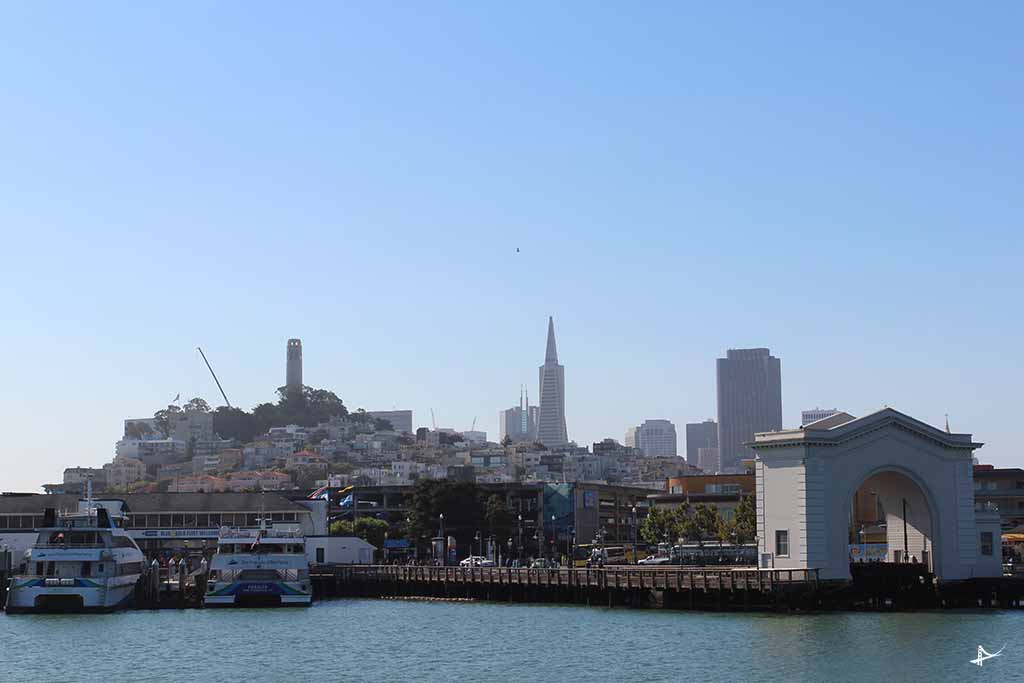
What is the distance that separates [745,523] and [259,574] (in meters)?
48.6

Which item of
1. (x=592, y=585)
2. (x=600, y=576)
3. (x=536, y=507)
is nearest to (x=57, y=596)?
(x=592, y=585)

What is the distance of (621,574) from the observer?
270 feet

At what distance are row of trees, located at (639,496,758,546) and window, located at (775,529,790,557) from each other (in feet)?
138

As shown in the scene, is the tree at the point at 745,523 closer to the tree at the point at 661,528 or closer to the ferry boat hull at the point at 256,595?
the tree at the point at 661,528

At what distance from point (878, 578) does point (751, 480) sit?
87.6m

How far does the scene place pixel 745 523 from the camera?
12088cm

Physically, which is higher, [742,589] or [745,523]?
[745,523]

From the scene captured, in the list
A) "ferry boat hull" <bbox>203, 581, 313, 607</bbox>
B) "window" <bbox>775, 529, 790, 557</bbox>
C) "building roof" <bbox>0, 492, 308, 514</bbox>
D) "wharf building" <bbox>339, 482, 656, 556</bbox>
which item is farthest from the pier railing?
"wharf building" <bbox>339, 482, 656, 556</bbox>

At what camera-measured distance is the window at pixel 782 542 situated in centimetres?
7512

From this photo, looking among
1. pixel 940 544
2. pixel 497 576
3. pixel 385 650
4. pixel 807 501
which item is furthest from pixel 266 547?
pixel 940 544

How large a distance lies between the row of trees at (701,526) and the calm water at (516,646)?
43339mm

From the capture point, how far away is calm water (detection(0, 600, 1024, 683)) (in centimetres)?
5359

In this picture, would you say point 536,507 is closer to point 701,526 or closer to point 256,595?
point 701,526

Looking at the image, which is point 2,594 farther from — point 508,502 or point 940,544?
point 508,502
